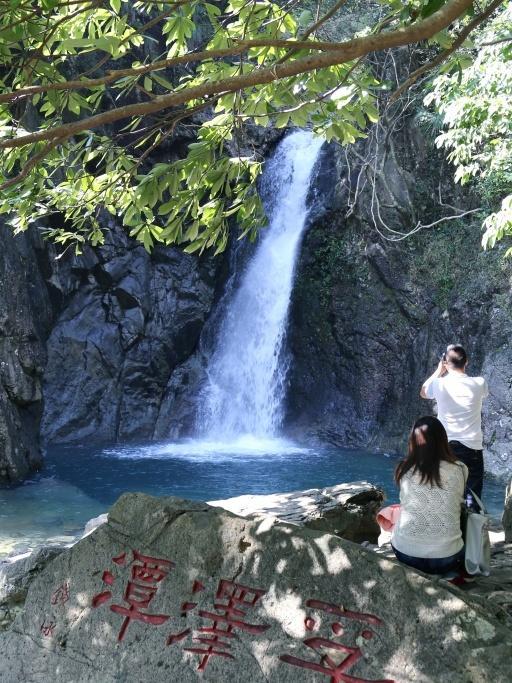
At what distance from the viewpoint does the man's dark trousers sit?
4.93m

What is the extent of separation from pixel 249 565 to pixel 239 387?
12614mm

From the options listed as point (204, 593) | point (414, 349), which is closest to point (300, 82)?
point (204, 593)

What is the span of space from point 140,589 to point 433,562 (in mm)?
1449

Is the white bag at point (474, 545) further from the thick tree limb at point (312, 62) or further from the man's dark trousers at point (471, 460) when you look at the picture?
the thick tree limb at point (312, 62)

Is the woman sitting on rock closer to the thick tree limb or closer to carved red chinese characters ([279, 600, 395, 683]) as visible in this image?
carved red chinese characters ([279, 600, 395, 683])

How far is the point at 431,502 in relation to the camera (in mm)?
3518

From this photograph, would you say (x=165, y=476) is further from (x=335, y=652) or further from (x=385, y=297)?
(x=335, y=652)

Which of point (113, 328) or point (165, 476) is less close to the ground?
point (113, 328)

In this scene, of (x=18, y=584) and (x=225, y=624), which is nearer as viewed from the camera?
(x=225, y=624)

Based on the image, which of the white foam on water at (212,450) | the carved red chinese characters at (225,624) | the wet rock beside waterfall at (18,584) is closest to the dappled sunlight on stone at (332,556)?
the carved red chinese characters at (225,624)

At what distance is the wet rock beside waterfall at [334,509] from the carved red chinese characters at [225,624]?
2.54m

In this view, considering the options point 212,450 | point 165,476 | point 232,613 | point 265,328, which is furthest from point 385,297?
point 232,613

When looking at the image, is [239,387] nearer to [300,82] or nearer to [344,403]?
[344,403]

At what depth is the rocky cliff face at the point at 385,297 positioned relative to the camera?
1350 cm
